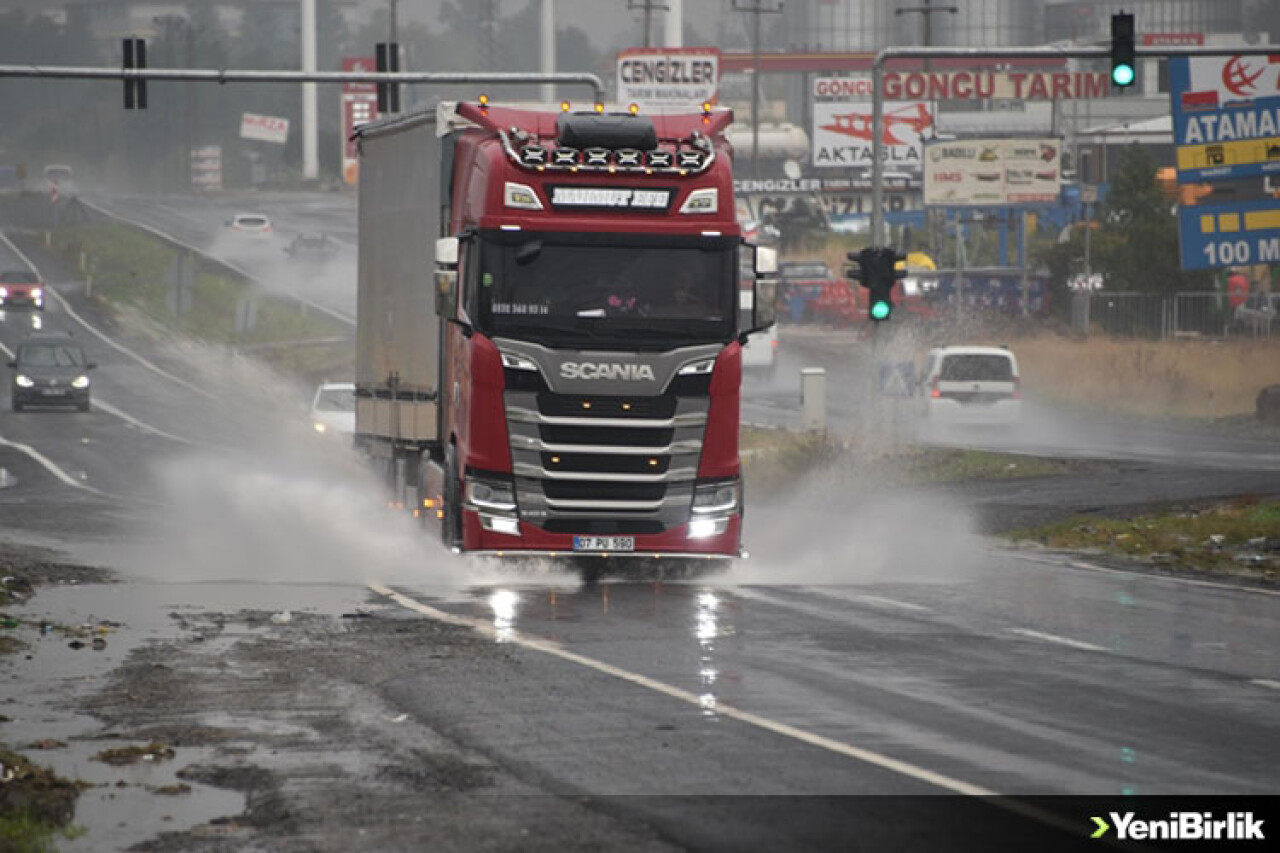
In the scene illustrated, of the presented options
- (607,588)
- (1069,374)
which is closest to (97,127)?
(1069,374)

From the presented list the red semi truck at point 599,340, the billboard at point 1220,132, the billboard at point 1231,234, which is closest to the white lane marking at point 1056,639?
the red semi truck at point 599,340

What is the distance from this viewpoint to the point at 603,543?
18.6 m

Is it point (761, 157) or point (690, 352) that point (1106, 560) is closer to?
point (690, 352)

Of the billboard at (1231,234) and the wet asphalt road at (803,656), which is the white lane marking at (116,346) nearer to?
the billboard at (1231,234)

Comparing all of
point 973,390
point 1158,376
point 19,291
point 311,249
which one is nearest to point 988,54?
point 973,390

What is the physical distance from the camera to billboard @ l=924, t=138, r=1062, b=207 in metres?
79.8

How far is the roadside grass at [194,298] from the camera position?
7638 centimetres

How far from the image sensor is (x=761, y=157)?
436ft

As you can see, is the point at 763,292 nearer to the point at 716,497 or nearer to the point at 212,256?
the point at 716,497

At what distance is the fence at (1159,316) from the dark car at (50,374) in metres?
31.0

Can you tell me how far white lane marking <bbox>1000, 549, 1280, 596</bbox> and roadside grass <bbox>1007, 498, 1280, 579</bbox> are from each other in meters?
0.72

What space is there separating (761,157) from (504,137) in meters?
115

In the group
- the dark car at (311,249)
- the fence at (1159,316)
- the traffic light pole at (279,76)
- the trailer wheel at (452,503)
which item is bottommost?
the trailer wheel at (452,503)

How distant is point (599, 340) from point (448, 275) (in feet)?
5.15
